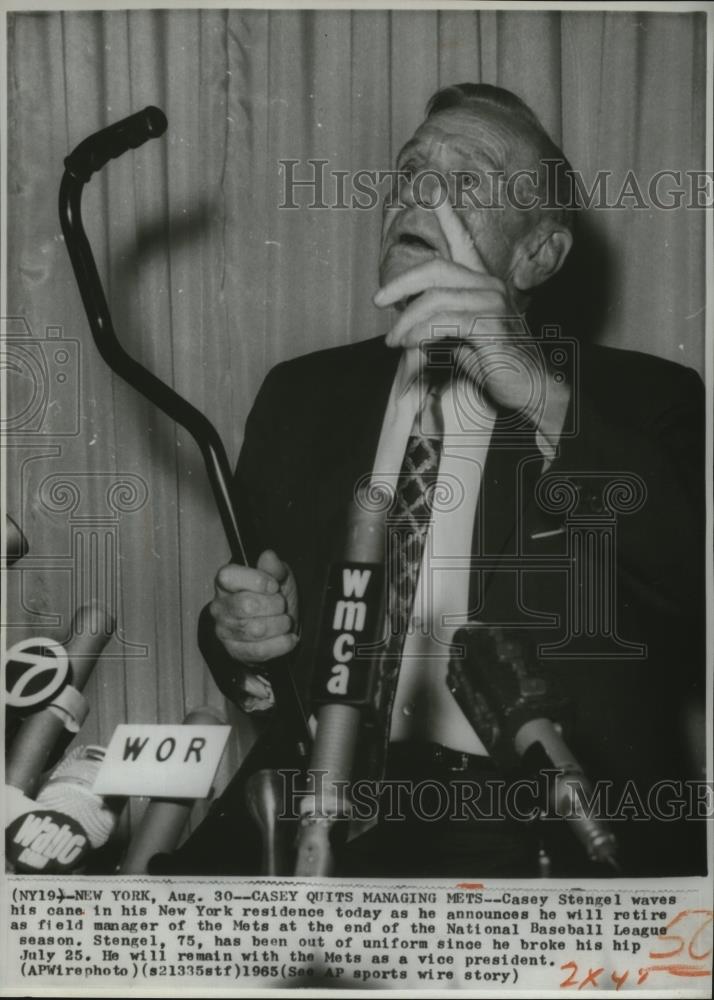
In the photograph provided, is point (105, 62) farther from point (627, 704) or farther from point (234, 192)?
point (627, 704)

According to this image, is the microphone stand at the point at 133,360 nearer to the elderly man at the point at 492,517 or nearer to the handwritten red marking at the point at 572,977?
the elderly man at the point at 492,517

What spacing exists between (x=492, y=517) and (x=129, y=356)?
0.39m

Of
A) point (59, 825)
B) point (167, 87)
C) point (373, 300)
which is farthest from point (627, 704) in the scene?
point (167, 87)

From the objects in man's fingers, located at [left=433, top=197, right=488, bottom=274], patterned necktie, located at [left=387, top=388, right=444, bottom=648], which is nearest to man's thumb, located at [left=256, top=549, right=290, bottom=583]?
patterned necktie, located at [left=387, top=388, right=444, bottom=648]

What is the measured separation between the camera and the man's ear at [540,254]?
1.01 m

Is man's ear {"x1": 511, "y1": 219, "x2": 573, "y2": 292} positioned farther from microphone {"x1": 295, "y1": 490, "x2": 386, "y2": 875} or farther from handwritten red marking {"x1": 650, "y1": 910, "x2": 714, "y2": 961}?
handwritten red marking {"x1": 650, "y1": 910, "x2": 714, "y2": 961}

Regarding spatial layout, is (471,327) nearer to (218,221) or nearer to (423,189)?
(423,189)

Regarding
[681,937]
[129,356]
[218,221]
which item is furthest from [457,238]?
[681,937]

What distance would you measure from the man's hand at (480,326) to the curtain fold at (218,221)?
2.3 inches

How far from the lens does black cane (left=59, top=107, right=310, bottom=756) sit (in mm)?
989

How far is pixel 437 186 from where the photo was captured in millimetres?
1006

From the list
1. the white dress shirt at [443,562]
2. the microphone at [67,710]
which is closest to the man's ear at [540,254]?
the white dress shirt at [443,562]

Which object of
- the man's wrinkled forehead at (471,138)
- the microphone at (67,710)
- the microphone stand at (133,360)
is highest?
the man's wrinkled forehead at (471,138)

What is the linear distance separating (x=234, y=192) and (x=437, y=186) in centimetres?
20
